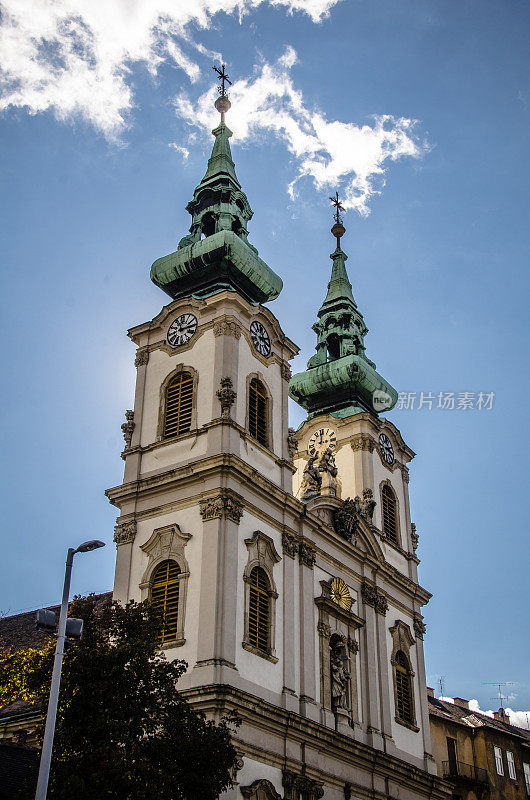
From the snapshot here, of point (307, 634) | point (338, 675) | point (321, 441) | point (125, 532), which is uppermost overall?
point (321, 441)

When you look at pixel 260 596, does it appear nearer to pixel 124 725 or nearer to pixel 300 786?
pixel 300 786

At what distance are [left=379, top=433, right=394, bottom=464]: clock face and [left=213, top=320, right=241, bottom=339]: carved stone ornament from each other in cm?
1066

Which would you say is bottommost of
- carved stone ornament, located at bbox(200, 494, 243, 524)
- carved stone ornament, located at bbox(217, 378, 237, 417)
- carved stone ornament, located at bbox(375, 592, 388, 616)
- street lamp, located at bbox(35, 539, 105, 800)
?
street lamp, located at bbox(35, 539, 105, 800)

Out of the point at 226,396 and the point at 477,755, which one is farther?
the point at 477,755

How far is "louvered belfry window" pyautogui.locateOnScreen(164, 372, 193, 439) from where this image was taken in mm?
32156

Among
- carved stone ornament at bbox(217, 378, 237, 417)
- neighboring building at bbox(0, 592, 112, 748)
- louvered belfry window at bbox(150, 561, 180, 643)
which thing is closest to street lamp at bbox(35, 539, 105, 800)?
neighboring building at bbox(0, 592, 112, 748)

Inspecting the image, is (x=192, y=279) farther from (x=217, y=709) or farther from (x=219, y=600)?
(x=217, y=709)

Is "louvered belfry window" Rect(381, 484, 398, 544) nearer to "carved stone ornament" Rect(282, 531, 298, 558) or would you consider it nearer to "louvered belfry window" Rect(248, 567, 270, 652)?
"carved stone ornament" Rect(282, 531, 298, 558)

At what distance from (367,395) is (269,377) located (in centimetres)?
931

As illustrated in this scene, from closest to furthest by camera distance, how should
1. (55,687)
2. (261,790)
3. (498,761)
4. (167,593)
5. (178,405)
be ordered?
(55,687) < (261,790) < (167,593) < (178,405) < (498,761)

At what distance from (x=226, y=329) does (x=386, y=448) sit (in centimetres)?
1158

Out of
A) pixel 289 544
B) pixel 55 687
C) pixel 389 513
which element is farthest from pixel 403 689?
pixel 55 687

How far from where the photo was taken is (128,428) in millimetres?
33188

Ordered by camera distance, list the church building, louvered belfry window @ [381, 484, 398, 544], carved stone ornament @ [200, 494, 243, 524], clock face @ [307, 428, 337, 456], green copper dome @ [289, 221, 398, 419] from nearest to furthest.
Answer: the church building
carved stone ornament @ [200, 494, 243, 524]
louvered belfry window @ [381, 484, 398, 544]
clock face @ [307, 428, 337, 456]
green copper dome @ [289, 221, 398, 419]
